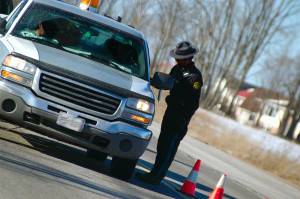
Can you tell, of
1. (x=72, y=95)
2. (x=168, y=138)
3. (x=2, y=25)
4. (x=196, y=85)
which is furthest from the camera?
(x=168, y=138)

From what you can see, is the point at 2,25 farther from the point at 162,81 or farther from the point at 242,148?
the point at 242,148

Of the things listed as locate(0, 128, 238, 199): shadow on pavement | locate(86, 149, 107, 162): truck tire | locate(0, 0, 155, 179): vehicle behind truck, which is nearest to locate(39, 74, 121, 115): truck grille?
locate(0, 0, 155, 179): vehicle behind truck

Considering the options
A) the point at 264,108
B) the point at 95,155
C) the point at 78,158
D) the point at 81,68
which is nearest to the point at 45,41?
the point at 81,68

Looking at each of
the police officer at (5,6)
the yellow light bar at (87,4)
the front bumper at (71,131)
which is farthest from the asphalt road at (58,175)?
the police officer at (5,6)

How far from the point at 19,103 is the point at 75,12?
82.0 inches

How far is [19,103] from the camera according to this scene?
29.5 feet

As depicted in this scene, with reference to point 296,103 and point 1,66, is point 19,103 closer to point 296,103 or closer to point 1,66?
point 1,66

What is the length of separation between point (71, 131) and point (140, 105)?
92cm

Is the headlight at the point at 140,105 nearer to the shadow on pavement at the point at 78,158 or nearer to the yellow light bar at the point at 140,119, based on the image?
the yellow light bar at the point at 140,119

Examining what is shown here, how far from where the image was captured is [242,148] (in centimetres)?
2859

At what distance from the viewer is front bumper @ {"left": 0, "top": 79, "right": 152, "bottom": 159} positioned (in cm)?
898

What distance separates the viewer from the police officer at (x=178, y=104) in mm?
10672

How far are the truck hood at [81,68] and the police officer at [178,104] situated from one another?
1065mm

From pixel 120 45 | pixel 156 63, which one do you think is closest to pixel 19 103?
pixel 120 45
